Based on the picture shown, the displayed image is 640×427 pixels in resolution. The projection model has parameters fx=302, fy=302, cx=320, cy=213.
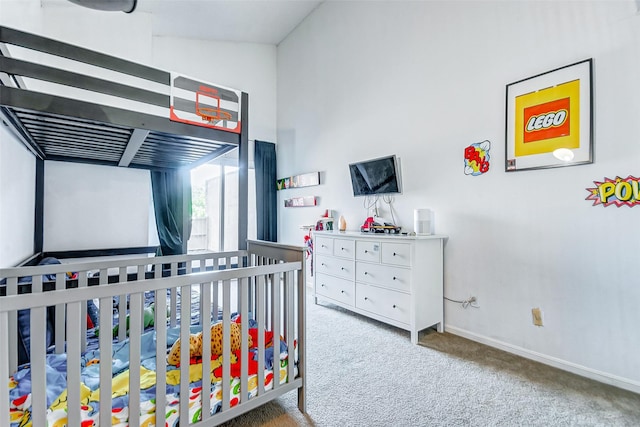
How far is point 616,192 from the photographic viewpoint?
6.00ft

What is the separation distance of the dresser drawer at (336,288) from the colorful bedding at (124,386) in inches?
54.0

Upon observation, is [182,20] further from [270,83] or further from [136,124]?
[136,124]

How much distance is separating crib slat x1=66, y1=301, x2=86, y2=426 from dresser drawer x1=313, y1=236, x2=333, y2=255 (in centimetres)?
239

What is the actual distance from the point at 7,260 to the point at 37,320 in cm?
176

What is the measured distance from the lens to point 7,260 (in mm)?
2129

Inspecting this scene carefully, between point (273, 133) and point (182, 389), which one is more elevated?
point (273, 133)

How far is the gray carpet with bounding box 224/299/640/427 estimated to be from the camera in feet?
5.08

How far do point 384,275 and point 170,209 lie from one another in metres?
2.94

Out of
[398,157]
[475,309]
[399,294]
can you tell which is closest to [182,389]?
[399,294]

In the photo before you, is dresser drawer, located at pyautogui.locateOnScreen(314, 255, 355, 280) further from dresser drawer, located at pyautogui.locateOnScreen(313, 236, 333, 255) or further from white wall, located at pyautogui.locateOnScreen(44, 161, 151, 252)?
white wall, located at pyautogui.locateOnScreen(44, 161, 151, 252)

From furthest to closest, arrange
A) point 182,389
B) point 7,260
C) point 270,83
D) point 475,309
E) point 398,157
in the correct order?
1. point 270,83
2. point 398,157
3. point 475,309
4. point 7,260
5. point 182,389

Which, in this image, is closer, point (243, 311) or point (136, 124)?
point (243, 311)

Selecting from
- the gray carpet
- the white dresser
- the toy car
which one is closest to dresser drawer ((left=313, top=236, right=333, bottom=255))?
the white dresser

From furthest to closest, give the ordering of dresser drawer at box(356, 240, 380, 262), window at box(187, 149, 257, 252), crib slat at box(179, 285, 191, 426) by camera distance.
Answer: window at box(187, 149, 257, 252) < dresser drawer at box(356, 240, 380, 262) < crib slat at box(179, 285, 191, 426)
